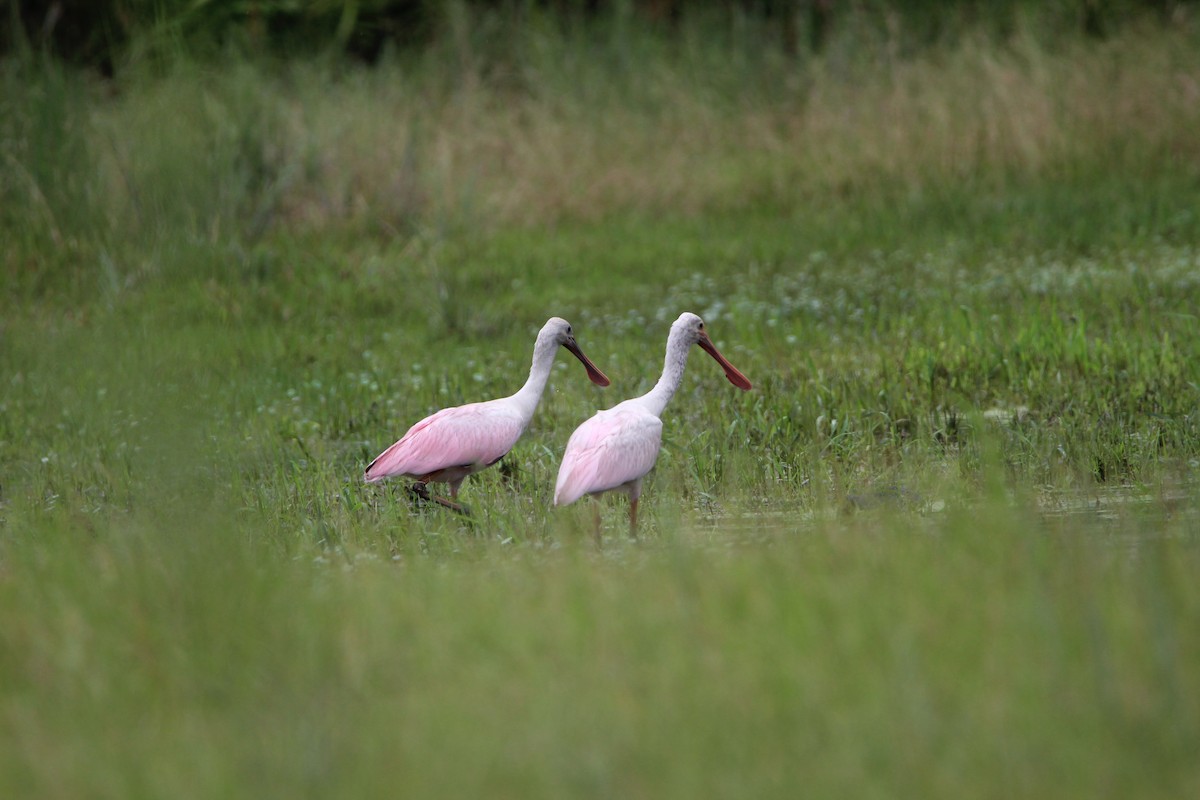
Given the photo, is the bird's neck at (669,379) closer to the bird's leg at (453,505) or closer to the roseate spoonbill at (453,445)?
the roseate spoonbill at (453,445)

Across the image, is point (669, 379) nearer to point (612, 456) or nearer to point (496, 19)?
point (612, 456)

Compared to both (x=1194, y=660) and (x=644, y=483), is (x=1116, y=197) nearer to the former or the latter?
(x=644, y=483)

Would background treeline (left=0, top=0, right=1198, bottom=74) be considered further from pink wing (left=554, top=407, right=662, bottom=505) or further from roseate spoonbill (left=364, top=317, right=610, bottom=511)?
pink wing (left=554, top=407, right=662, bottom=505)

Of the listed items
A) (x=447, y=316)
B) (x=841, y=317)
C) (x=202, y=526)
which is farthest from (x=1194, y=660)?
(x=447, y=316)

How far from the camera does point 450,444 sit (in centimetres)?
582

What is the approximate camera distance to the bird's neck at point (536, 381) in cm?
618

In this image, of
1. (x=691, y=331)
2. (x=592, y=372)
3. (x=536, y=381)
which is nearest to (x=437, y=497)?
(x=536, y=381)

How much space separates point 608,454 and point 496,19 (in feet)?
42.3

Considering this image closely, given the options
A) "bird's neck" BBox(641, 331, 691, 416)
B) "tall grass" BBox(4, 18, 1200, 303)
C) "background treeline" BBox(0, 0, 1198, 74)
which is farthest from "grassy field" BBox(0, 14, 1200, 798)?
"background treeline" BBox(0, 0, 1198, 74)

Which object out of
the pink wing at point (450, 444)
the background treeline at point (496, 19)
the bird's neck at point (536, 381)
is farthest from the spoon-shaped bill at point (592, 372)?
the background treeline at point (496, 19)

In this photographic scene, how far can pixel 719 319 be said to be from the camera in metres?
9.62

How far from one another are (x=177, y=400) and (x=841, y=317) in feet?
17.6

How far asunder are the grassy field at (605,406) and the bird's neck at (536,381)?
0.94 feet

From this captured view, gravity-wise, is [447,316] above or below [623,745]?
below
